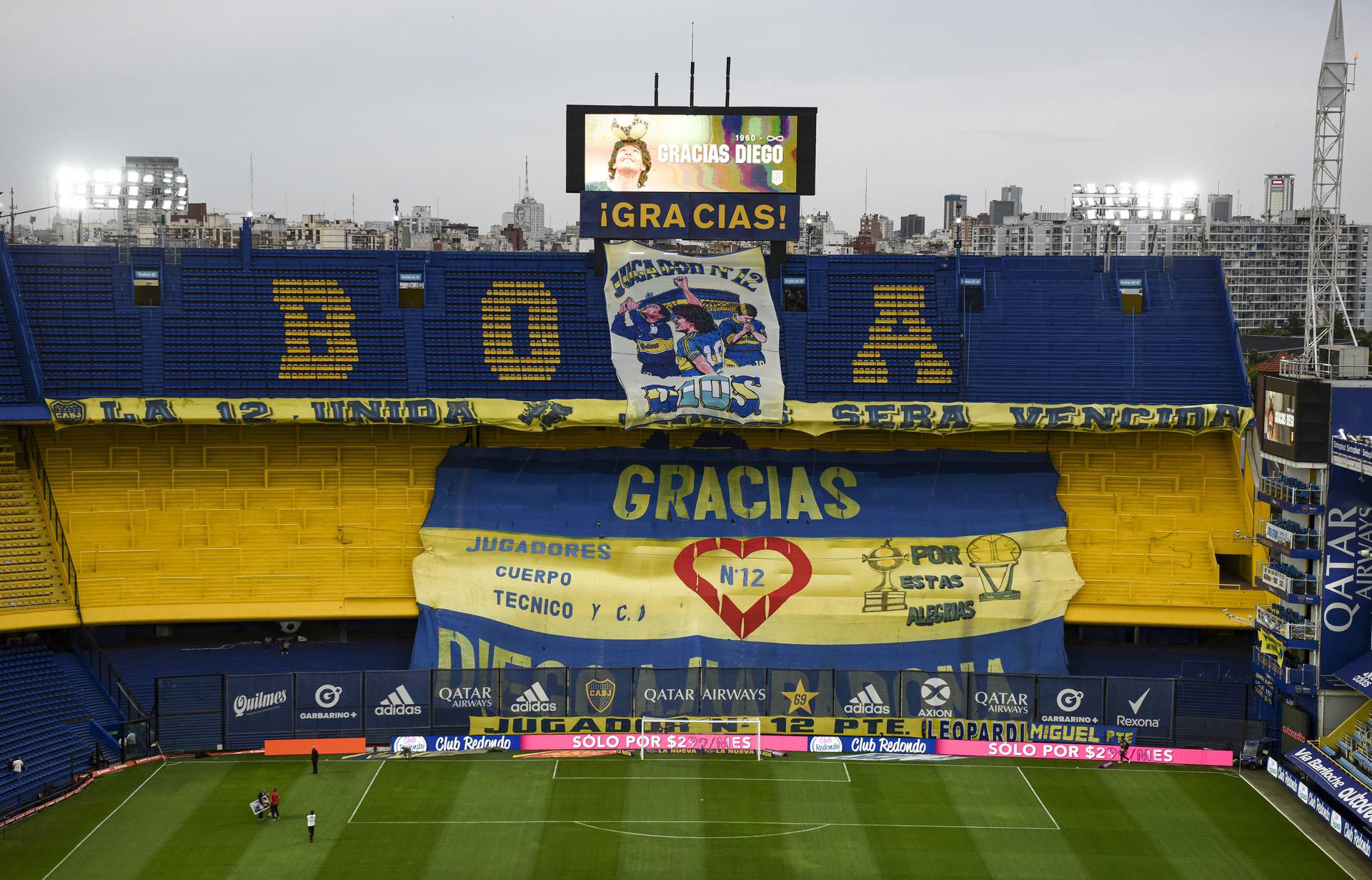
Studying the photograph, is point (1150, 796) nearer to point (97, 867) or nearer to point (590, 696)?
point (590, 696)

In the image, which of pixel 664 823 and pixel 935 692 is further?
pixel 935 692

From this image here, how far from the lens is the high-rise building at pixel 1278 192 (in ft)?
349

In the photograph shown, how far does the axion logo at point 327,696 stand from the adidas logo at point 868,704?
13084 mm

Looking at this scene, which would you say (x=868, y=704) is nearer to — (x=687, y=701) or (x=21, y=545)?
(x=687, y=701)

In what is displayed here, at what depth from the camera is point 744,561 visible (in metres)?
39.8

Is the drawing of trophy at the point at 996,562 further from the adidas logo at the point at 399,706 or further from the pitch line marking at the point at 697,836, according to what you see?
the adidas logo at the point at 399,706

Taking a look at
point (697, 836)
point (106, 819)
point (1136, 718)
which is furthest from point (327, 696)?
point (1136, 718)

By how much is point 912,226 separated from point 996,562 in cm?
7150

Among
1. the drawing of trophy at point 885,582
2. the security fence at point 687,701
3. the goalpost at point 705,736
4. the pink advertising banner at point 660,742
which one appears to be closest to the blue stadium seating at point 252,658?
the security fence at point 687,701

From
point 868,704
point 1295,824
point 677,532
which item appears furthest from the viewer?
point 677,532

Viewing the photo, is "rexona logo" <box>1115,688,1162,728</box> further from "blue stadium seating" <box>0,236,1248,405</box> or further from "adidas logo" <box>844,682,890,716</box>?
"blue stadium seating" <box>0,236,1248,405</box>

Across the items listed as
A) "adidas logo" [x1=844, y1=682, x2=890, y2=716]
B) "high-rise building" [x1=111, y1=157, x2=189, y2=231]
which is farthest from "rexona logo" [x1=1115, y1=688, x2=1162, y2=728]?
"high-rise building" [x1=111, y1=157, x2=189, y2=231]

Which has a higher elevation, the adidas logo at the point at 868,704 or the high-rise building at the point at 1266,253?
the high-rise building at the point at 1266,253

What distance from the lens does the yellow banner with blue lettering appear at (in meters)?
39.1
